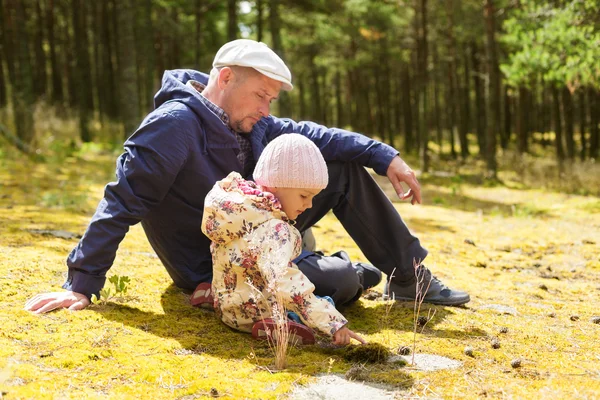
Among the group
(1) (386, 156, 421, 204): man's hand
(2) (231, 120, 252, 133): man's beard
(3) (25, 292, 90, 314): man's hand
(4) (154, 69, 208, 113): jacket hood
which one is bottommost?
(3) (25, 292, 90, 314): man's hand

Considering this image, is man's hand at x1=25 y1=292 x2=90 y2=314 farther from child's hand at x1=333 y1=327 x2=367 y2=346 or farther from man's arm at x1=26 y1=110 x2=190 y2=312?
child's hand at x1=333 y1=327 x2=367 y2=346

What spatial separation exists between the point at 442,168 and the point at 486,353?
20571 millimetres

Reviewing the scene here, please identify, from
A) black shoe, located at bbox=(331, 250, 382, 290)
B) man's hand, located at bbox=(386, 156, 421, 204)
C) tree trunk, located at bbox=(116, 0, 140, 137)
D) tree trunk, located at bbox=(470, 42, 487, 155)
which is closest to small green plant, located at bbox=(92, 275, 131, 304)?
black shoe, located at bbox=(331, 250, 382, 290)

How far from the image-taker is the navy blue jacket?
10.1 ft

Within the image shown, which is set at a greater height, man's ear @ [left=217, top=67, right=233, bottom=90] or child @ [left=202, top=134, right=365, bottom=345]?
man's ear @ [left=217, top=67, right=233, bottom=90]

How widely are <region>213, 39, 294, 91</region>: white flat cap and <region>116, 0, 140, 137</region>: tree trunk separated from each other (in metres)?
9.65

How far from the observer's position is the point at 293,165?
2.80 meters

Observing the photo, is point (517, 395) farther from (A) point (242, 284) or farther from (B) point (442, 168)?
(B) point (442, 168)

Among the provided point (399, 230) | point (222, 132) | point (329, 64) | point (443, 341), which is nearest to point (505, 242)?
point (399, 230)

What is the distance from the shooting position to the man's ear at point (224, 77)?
3.29m

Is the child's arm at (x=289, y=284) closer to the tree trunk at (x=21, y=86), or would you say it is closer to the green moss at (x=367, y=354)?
the green moss at (x=367, y=354)

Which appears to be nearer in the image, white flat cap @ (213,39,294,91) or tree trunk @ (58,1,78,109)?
white flat cap @ (213,39,294,91)

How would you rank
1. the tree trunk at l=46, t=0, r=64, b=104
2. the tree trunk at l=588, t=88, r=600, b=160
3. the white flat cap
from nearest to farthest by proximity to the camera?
the white flat cap < the tree trunk at l=46, t=0, r=64, b=104 < the tree trunk at l=588, t=88, r=600, b=160

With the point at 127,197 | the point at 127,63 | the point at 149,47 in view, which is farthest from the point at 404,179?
the point at 149,47
